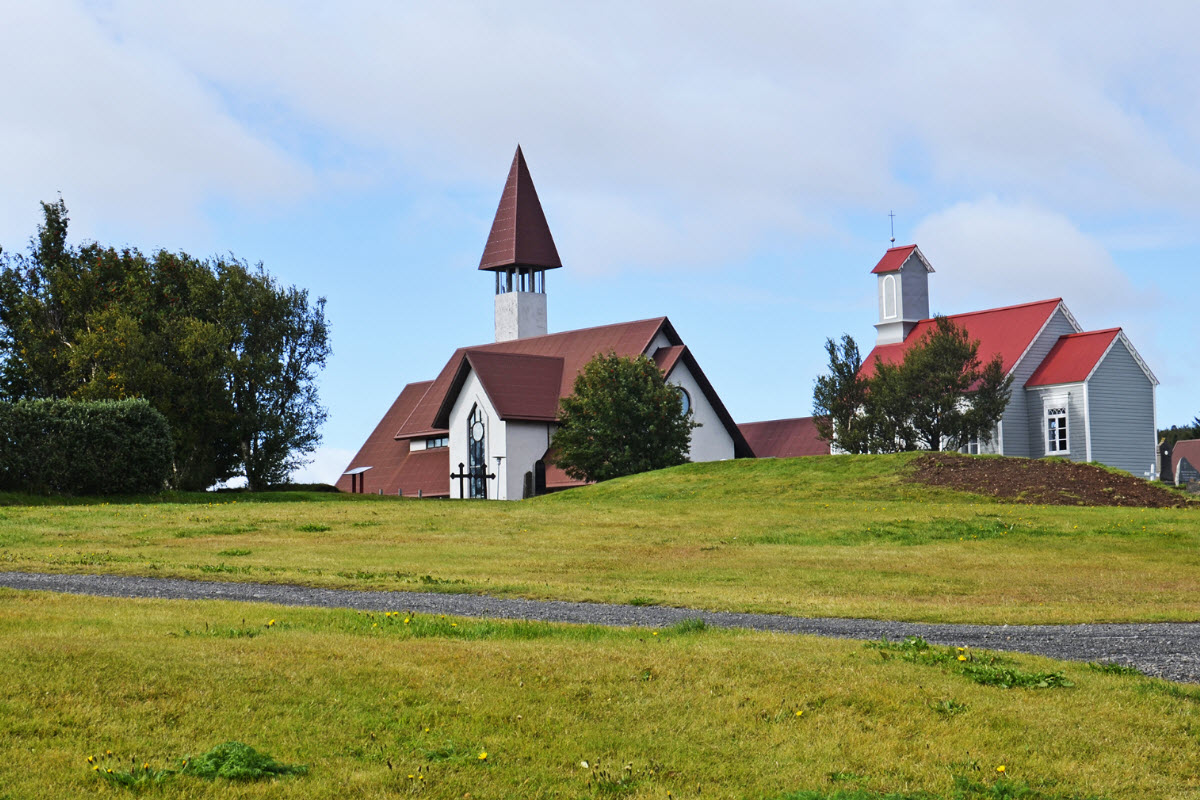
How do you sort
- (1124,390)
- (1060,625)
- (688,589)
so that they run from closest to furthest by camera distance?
(1060,625)
(688,589)
(1124,390)

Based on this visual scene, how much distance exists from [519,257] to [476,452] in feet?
65.3

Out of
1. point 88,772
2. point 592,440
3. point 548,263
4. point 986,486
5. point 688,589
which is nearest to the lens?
point 88,772

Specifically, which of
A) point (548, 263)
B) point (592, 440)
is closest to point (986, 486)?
point (592, 440)

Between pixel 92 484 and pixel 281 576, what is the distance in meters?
23.8

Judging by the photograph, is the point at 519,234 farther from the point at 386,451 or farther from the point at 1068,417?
the point at 1068,417

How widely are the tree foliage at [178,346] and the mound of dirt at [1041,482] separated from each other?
31.5 meters

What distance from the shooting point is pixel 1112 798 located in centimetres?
854

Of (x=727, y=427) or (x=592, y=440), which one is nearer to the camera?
(x=592, y=440)

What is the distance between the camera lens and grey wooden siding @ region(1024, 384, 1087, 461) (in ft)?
190

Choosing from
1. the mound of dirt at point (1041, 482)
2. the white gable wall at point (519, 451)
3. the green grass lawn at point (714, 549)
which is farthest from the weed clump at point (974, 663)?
the white gable wall at point (519, 451)

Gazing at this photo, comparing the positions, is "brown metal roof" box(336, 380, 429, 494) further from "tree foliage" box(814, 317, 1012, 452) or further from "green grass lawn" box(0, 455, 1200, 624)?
"green grass lawn" box(0, 455, 1200, 624)

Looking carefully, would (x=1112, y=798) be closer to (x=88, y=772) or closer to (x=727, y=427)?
(x=88, y=772)

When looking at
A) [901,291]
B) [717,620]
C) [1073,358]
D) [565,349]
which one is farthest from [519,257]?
[717,620]

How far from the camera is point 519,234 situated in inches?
2977
